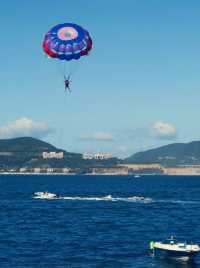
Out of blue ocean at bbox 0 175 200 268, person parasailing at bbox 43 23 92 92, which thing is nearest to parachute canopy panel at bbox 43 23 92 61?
person parasailing at bbox 43 23 92 92

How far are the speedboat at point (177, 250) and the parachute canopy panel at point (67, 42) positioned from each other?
30.3 meters

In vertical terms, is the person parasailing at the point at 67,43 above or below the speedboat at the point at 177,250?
above

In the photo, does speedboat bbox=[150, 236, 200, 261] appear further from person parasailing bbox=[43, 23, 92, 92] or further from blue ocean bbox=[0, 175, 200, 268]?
person parasailing bbox=[43, 23, 92, 92]

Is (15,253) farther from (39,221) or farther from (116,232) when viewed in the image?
(39,221)

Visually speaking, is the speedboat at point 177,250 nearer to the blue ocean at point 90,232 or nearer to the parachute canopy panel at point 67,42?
the blue ocean at point 90,232

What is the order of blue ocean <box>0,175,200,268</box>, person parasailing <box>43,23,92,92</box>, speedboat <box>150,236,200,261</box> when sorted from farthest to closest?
1. person parasailing <box>43,23,92,92</box>
2. blue ocean <box>0,175,200,268</box>
3. speedboat <box>150,236,200,261</box>

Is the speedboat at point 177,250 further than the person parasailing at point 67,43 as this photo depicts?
No

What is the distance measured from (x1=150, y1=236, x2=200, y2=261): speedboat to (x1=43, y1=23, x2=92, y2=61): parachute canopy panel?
3030 centimetres

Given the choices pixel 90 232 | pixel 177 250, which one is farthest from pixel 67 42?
pixel 177 250

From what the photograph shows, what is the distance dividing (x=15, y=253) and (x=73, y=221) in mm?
40504

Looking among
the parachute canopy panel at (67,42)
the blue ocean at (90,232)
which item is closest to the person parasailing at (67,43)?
the parachute canopy panel at (67,42)

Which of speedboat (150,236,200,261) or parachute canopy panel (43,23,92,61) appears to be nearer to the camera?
speedboat (150,236,200,261)

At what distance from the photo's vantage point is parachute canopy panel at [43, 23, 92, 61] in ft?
331

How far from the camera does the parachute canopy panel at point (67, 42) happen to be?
100750 mm
